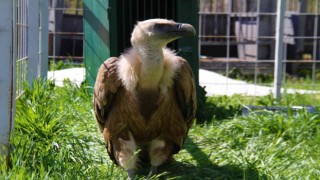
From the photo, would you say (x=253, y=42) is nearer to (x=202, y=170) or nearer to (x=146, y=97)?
(x=202, y=170)

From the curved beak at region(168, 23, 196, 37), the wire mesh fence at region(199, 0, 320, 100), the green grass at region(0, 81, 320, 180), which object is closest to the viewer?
the green grass at region(0, 81, 320, 180)

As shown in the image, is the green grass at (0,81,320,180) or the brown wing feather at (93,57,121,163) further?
the brown wing feather at (93,57,121,163)

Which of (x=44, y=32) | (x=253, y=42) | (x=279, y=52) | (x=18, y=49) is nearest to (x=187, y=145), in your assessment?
(x=18, y=49)

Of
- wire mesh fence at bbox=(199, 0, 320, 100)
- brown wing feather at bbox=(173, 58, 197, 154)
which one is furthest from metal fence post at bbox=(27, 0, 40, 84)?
wire mesh fence at bbox=(199, 0, 320, 100)

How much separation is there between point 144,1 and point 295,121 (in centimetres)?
237

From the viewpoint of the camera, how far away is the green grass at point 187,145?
4.12m

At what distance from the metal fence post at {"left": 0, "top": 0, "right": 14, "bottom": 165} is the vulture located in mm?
674

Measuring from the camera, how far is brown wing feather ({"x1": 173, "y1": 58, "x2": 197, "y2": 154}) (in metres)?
4.65

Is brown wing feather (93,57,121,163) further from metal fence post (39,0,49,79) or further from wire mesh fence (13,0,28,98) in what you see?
metal fence post (39,0,49,79)

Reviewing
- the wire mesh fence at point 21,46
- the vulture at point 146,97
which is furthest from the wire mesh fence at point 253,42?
the vulture at point 146,97

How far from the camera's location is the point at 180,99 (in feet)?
15.6

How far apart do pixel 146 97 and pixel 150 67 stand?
0.21 m

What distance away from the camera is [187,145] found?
18.4 ft

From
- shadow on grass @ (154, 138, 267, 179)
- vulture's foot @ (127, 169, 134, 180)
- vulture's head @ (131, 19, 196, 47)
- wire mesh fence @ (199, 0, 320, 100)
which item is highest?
vulture's head @ (131, 19, 196, 47)
